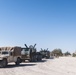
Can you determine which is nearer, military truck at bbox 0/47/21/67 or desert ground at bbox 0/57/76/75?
desert ground at bbox 0/57/76/75

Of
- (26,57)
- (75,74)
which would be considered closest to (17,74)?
(75,74)

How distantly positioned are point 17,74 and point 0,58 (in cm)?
765

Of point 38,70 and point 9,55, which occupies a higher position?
point 9,55

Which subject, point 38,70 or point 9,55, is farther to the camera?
point 9,55

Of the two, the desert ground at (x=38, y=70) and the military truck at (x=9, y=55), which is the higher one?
the military truck at (x=9, y=55)

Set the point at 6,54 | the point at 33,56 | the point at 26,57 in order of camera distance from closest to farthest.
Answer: the point at 6,54 → the point at 26,57 → the point at 33,56

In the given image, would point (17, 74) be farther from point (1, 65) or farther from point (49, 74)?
point (1, 65)

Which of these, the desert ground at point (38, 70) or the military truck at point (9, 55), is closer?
the desert ground at point (38, 70)

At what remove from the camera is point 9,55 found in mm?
25594

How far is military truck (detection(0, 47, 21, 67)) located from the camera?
23.9 metres

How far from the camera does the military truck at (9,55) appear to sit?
78.4ft

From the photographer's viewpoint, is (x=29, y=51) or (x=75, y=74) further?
(x=29, y=51)

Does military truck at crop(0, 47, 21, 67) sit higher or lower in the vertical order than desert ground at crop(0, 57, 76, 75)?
higher

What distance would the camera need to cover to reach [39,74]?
54.2 feet
